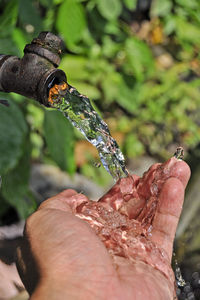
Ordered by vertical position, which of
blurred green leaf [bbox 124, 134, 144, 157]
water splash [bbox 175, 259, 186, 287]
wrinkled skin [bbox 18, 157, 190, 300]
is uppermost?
wrinkled skin [bbox 18, 157, 190, 300]

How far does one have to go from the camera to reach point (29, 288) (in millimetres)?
1292

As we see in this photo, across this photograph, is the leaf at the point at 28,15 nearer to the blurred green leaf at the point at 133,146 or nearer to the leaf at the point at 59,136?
the leaf at the point at 59,136

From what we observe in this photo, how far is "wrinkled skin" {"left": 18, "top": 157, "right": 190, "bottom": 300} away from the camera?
1.18 m

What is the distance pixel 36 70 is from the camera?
1.19 metres

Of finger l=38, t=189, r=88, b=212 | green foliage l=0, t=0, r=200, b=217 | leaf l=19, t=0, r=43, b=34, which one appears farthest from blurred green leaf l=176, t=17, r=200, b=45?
finger l=38, t=189, r=88, b=212

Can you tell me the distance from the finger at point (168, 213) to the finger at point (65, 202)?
256mm

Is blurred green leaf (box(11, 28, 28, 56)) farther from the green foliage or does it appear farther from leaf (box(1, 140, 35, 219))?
leaf (box(1, 140, 35, 219))

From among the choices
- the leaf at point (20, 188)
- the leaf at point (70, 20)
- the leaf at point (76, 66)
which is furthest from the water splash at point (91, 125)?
the leaf at point (76, 66)

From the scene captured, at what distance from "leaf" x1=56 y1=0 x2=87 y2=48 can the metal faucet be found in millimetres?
1114

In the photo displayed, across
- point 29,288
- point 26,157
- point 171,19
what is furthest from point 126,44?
point 29,288

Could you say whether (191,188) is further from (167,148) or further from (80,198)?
(80,198)

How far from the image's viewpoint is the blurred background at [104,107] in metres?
1.92

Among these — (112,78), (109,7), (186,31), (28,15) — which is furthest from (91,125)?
(186,31)

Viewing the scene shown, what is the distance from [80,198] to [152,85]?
242cm
